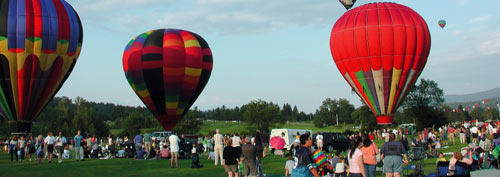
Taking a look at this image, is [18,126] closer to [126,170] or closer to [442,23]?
[126,170]

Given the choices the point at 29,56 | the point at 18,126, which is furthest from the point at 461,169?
the point at 18,126

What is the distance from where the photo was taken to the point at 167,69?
34.4m

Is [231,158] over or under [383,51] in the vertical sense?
under

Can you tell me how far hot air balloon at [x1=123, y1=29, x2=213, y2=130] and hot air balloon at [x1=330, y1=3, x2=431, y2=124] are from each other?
10107 millimetres

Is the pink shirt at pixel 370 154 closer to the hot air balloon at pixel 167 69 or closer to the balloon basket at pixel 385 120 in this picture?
the balloon basket at pixel 385 120

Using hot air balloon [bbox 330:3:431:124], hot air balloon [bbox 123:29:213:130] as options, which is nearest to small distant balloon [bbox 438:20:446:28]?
hot air balloon [bbox 330:3:431:124]

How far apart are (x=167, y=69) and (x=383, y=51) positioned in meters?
14.6

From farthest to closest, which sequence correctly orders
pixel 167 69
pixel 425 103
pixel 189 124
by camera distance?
1. pixel 189 124
2. pixel 425 103
3. pixel 167 69

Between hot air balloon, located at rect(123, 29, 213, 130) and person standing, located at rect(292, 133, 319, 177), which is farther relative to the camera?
hot air balloon, located at rect(123, 29, 213, 130)

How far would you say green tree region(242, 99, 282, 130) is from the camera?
98812 mm

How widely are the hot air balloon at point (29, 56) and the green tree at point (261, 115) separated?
69.5 metres

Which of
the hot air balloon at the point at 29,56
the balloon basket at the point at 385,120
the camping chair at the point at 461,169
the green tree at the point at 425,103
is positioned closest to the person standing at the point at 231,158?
the camping chair at the point at 461,169

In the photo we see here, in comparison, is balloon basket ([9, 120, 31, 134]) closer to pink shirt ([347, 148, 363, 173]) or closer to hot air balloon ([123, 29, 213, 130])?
hot air balloon ([123, 29, 213, 130])

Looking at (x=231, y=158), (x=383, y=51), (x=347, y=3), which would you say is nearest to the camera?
(x=231, y=158)
